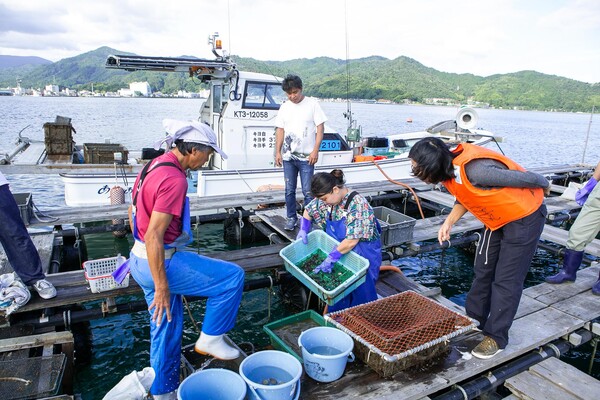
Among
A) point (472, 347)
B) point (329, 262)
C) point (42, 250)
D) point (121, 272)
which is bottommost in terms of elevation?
point (472, 347)

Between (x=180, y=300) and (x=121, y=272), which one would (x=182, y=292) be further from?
(x=121, y=272)

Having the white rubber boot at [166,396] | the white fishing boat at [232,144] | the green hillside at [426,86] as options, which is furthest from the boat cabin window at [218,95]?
the green hillside at [426,86]

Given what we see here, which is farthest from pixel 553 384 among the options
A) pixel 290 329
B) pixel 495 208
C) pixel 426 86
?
pixel 426 86

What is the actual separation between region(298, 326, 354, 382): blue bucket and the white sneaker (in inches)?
103

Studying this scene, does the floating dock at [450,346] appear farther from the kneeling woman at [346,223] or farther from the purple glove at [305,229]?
the purple glove at [305,229]

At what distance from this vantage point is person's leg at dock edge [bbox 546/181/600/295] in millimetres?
4650

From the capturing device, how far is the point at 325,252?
445 cm

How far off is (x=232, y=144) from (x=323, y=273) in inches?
227

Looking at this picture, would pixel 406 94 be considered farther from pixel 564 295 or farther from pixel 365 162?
pixel 564 295

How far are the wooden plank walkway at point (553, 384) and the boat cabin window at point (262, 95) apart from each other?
24.6 ft

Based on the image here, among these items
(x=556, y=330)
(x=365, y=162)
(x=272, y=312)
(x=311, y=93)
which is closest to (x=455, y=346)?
(x=556, y=330)

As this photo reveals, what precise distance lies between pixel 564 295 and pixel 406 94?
77.6 meters

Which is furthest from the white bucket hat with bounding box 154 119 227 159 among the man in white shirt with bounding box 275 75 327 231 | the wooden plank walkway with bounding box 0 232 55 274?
the wooden plank walkway with bounding box 0 232 55 274

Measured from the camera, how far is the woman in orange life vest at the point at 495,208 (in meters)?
2.88
